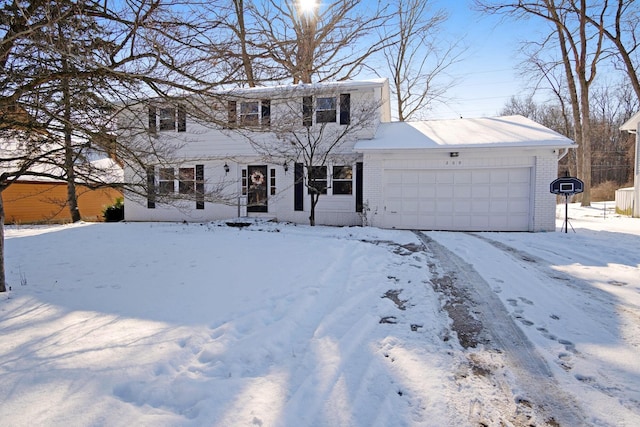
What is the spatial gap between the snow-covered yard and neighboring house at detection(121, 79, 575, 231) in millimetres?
4290

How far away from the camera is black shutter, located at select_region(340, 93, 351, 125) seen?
494 inches

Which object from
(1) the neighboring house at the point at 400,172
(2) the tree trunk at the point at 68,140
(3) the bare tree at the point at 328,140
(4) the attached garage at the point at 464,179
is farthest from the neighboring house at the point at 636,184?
(2) the tree trunk at the point at 68,140

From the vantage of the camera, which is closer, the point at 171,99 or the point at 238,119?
the point at 171,99

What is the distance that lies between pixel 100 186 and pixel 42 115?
36.6 inches

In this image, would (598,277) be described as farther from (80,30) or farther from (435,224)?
(80,30)

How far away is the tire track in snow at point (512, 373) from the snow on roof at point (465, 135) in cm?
752

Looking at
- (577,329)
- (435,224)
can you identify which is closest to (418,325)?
(577,329)

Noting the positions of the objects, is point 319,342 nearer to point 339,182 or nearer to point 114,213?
point 339,182

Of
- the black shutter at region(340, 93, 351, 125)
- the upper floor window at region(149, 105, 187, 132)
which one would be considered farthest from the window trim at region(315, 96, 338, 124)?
the upper floor window at region(149, 105, 187, 132)

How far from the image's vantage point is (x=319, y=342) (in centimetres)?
316

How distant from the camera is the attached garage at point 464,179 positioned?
10.6 meters

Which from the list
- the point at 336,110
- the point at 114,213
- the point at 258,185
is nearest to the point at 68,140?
the point at 258,185

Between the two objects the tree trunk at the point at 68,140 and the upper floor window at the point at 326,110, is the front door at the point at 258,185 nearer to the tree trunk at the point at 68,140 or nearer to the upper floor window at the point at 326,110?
the upper floor window at the point at 326,110

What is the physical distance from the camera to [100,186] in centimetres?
427
